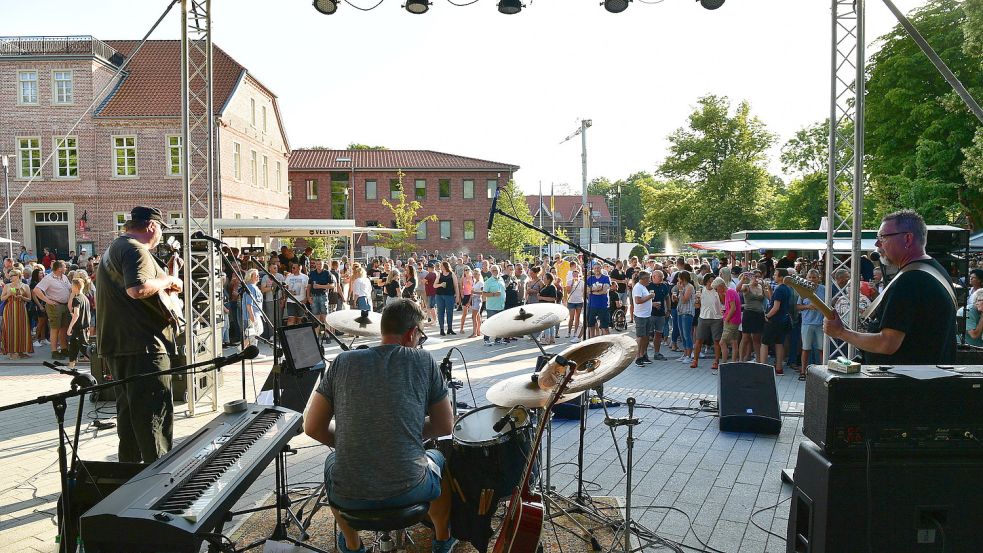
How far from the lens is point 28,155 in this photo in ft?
98.0

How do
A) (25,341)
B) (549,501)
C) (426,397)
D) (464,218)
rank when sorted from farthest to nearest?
(464,218) → (25,341) → (549,501) → (426,397)

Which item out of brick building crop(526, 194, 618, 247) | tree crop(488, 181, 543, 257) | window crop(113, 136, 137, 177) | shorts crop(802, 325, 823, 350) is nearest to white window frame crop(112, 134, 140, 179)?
window crop(113, 136, 137, 177)

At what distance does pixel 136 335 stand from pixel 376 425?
2.66 m

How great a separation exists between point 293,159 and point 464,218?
562 inches

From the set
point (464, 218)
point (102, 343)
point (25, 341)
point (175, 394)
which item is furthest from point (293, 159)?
point (102, 343)

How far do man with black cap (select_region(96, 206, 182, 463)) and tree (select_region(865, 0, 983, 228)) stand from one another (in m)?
25.2

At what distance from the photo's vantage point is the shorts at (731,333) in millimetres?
11031

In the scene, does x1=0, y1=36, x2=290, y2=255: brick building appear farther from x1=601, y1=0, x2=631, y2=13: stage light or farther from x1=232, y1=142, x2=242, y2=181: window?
x1=601, y1=0, x2=631, y2=13: stage light

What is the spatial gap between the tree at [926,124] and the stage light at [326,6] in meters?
22.6

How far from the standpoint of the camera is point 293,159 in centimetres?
5028

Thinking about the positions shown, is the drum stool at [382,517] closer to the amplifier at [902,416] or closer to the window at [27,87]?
the amplifier at [902,416]

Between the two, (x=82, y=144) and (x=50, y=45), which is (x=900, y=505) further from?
(x=50, y=45)

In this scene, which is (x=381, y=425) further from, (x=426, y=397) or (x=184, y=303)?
(x=184, y=303)

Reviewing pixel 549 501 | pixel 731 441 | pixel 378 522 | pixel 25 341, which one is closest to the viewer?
pixel 378 522
